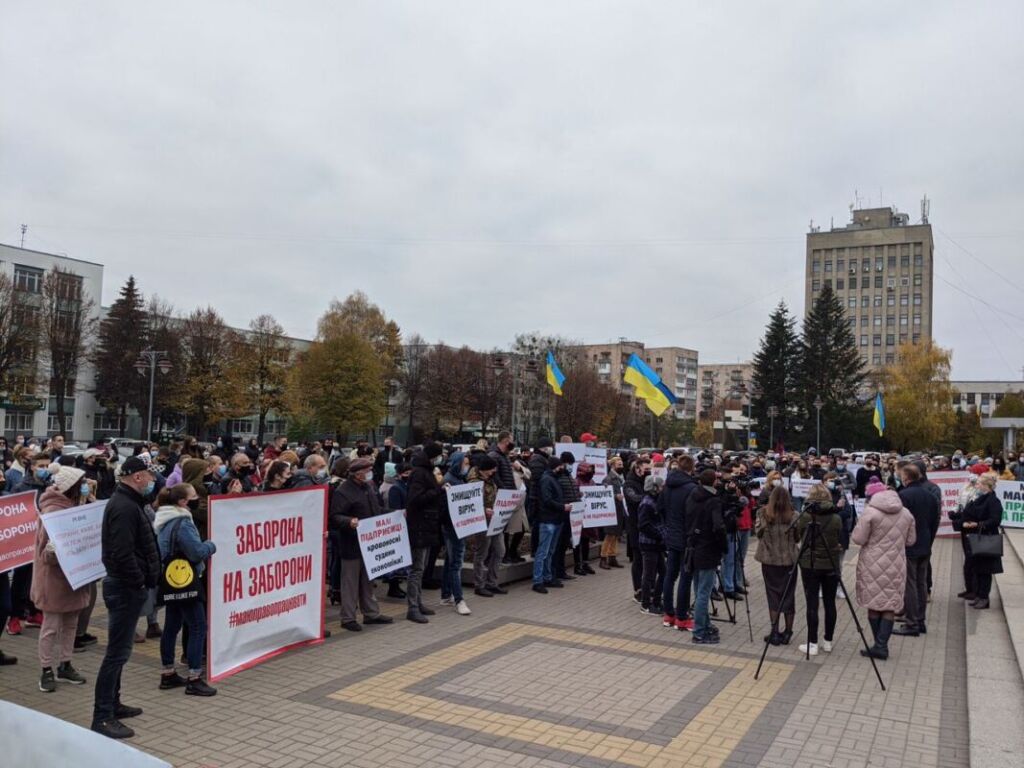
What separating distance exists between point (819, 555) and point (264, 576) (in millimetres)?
5740

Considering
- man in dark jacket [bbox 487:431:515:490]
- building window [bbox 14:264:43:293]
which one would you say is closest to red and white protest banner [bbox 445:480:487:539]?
man in dark jacket [bbox 487:431:515:490]

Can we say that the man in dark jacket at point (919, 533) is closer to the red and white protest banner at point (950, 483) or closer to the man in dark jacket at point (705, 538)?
the man in dark jacket at point (705, 538)

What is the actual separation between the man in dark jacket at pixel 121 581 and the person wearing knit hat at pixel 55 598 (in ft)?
3.59

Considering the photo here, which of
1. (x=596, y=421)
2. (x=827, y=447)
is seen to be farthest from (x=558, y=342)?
(x=827, y=447)

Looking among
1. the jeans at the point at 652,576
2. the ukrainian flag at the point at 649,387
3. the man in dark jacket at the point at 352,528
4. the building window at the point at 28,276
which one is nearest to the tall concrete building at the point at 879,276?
the building window at the point at 28,276

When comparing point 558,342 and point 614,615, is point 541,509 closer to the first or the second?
point 614,615

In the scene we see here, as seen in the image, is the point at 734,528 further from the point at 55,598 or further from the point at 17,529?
the point at 17,529

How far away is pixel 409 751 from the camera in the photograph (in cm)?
581

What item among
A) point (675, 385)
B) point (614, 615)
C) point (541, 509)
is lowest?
point (614, 615)

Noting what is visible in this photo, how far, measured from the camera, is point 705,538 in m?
9.02

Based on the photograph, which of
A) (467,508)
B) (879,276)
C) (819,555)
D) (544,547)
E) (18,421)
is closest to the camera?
(819,555)

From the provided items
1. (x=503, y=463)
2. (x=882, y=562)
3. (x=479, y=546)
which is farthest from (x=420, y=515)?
(x=882, y=562)

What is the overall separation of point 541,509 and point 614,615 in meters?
1.98

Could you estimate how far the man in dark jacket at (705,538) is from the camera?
29.5ft
